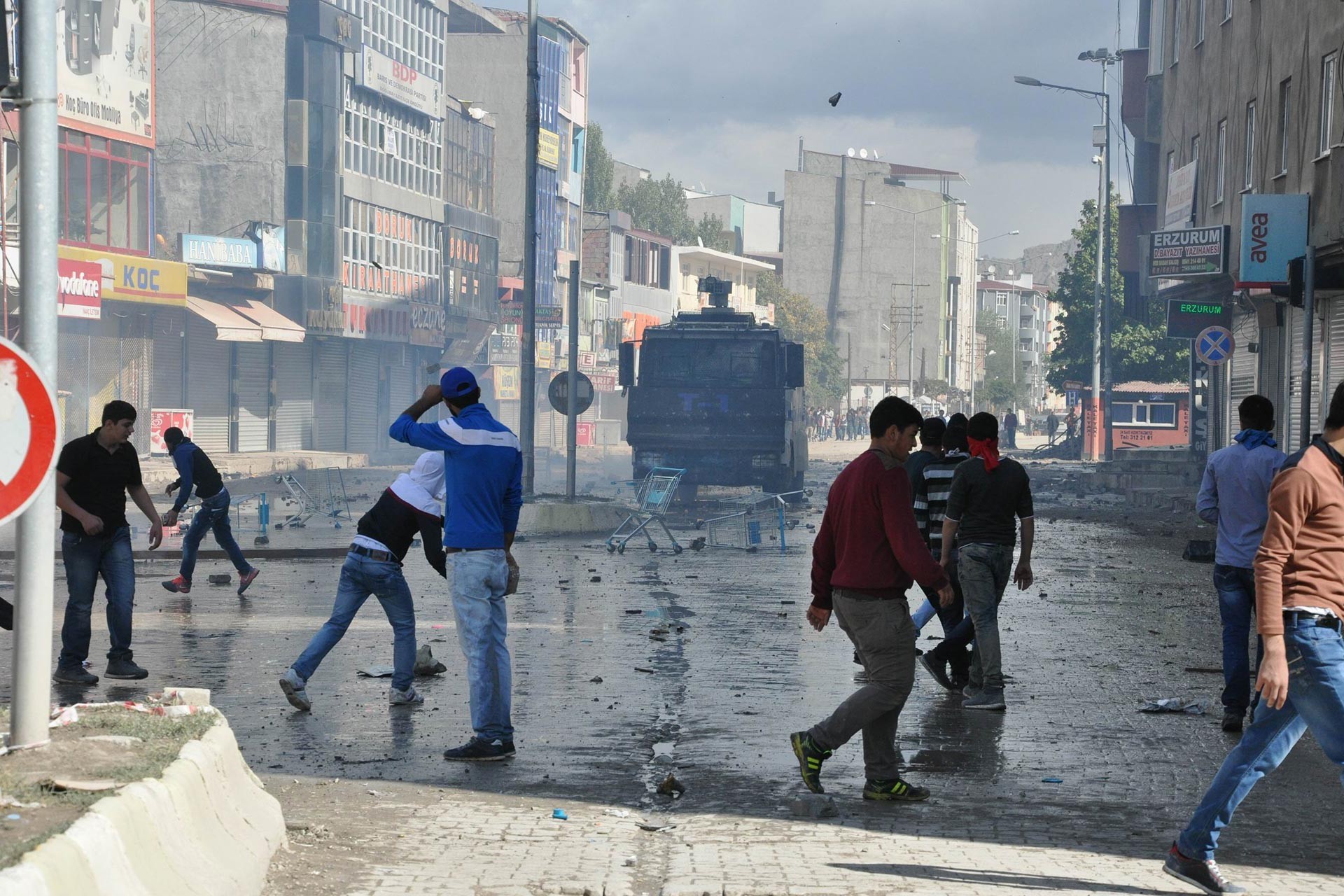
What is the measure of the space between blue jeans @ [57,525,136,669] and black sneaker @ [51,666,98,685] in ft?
0.06

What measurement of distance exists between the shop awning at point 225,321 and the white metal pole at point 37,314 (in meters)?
38.7

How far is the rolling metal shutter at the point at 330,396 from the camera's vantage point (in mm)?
53562

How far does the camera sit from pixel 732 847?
6094 millimetres

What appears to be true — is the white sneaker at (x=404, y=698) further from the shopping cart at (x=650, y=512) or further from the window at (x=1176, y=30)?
the window at (x=1176, y=30)

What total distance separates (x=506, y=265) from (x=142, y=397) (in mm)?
30535

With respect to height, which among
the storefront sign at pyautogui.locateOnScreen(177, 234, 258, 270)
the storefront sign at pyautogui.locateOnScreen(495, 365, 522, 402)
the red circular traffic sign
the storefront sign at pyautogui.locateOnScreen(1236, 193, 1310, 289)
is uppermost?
the storefront sign at pyautogui.locateOnScreen(177, 234, 258, 270)

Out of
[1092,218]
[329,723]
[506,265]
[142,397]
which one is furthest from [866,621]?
[506,265]

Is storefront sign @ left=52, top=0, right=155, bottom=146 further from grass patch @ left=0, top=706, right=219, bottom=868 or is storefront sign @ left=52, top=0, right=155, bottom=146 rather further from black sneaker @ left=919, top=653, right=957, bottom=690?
grass patch @ left=0, top=706, right=219, bottom=868

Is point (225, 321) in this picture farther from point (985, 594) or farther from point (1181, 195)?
point (985, 594)

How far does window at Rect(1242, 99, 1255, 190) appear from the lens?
27.3 meters

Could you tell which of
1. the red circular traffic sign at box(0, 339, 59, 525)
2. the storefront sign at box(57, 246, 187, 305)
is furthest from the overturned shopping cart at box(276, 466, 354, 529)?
the red circular traffic sign at box(0, 339, 59, 525)

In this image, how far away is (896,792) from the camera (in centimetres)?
694

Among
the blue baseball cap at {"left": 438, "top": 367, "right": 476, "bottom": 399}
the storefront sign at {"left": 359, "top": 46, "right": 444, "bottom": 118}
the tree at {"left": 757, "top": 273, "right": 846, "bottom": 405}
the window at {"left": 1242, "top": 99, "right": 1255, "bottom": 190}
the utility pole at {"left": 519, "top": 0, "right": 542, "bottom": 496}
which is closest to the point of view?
the blue baseball cap at {"left": 438, "top": 367, "right": 476, "bottom": 399}

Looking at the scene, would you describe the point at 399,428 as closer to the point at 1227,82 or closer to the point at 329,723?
the point at 329,723
